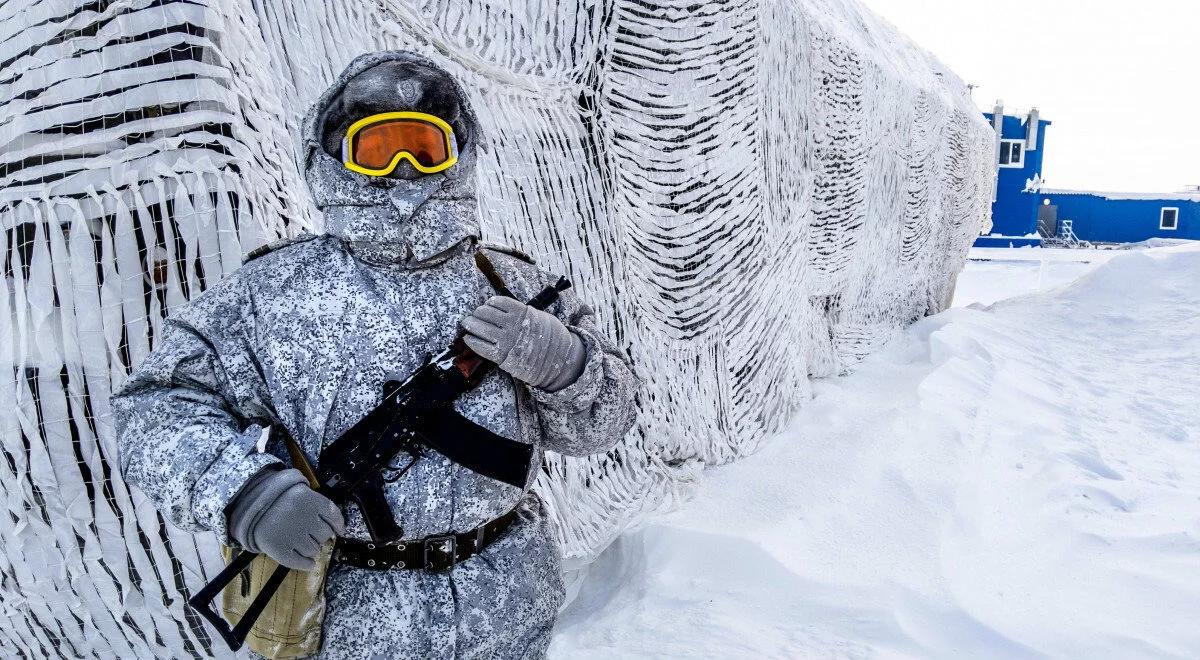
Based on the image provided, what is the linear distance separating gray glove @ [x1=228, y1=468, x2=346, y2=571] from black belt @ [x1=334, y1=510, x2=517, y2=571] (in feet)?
0.49

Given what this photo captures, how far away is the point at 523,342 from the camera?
1067 mm

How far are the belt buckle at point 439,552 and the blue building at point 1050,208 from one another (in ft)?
68.9

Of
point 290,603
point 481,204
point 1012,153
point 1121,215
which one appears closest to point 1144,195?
point 1121,215

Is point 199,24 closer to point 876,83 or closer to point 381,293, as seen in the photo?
point 381,293

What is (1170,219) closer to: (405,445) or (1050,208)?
(1050,208)

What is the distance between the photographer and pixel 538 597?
118 centimetres

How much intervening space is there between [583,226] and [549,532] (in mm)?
1472

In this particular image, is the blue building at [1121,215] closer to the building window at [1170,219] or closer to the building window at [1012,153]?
the building window at [1170,219]

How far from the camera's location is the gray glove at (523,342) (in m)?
1.06

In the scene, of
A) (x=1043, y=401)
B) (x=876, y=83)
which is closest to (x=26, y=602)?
(x=1043, y=401)

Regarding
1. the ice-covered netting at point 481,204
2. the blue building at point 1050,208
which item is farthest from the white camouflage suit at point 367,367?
the blue building at point 1050,208

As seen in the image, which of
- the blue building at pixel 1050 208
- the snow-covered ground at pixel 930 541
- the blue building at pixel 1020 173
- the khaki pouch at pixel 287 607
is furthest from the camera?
the blue building at pixel 1050 208

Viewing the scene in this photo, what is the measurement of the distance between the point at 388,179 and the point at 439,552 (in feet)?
1.69

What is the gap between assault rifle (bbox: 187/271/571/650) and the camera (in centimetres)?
104
